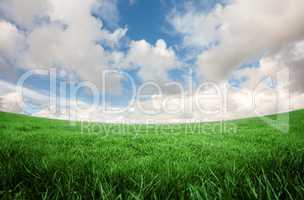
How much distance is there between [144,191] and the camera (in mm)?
1835

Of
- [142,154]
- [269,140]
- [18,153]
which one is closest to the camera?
→ [18,153]

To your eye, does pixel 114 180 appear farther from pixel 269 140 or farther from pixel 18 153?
pixel 269 140

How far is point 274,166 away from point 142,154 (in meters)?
3.15

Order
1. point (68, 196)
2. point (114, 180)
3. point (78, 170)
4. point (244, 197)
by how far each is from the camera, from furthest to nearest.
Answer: point (78, 170) < point (114, 180) < point (68, 196) < point (244, 197)

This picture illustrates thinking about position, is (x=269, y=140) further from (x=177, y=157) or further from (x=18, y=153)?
(x=18, y=153)

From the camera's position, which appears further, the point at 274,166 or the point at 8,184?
the point at 274,166

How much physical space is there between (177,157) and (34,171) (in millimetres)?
2934

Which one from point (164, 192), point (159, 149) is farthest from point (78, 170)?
point (159, 149)

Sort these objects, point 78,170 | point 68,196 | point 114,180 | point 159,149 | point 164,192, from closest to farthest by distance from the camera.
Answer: point 68,196 < point 164,192 < point 114,180 < point 78,170 < point 159,149

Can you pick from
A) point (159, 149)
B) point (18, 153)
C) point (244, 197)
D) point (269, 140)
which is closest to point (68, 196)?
point (244, 197)

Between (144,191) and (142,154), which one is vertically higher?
(144,191)

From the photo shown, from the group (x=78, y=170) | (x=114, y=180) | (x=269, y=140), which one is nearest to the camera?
(x=114, y=180)

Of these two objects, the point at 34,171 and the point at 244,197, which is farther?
the point at 34,171

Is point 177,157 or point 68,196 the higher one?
point 68,196
